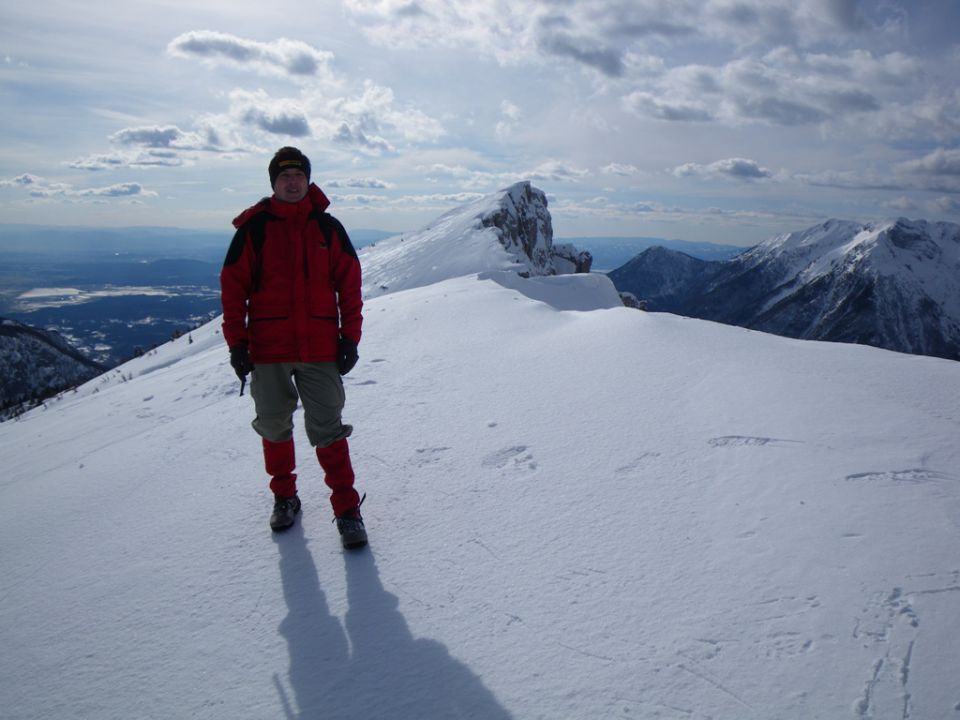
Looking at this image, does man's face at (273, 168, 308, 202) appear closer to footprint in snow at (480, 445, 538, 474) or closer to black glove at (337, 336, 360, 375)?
black glove at (337, 336, 360, 375)

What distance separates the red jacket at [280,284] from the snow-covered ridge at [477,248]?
926 inches

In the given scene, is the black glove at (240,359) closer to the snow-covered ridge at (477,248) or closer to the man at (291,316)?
the man at (291,316)

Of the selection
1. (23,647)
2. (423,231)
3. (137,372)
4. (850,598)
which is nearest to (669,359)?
(850,598)

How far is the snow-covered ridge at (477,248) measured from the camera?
3023cm

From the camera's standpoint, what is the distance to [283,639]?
283cm

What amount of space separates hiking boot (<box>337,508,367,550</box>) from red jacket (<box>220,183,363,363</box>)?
3.82ft

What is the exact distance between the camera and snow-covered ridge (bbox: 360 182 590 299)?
30234 mm

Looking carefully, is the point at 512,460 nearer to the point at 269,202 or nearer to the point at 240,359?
the point at 240,359

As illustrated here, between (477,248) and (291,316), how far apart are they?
30.9 meters

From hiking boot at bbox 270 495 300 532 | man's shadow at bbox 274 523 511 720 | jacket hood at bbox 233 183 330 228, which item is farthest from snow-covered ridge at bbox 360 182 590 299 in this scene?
man's shadow at bbox 274 523 511 720

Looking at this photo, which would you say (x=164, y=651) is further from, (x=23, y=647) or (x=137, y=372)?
(x=137, y=372)

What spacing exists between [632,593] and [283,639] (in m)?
1.91

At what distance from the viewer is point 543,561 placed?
3.23 meters

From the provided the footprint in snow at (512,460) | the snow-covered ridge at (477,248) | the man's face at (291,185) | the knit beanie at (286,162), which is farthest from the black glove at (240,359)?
the snow-covered ridge at (477,248)
